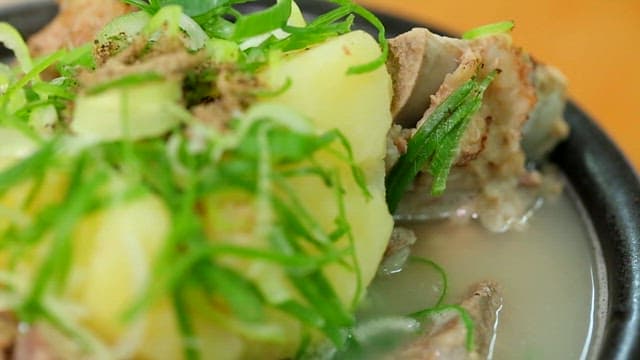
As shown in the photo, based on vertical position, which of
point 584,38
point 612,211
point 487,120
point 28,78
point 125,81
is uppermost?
point 125,81

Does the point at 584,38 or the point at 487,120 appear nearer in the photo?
the point at 487,120

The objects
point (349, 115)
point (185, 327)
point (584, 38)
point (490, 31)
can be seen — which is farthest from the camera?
point (584, 38)

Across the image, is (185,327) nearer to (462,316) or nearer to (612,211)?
(462,316)

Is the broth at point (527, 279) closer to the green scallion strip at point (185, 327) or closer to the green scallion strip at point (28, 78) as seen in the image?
the green scallion strip at point (185, 327)

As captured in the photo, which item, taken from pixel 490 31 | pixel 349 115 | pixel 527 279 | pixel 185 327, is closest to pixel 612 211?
pixel 527 279

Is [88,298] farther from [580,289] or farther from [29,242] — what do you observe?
[580,289]

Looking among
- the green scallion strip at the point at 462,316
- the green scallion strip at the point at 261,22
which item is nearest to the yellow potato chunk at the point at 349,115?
the green scallion strip at the point at 261,22

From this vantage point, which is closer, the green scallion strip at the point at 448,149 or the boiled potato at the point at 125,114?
the boiled potato at the point at 125,114
